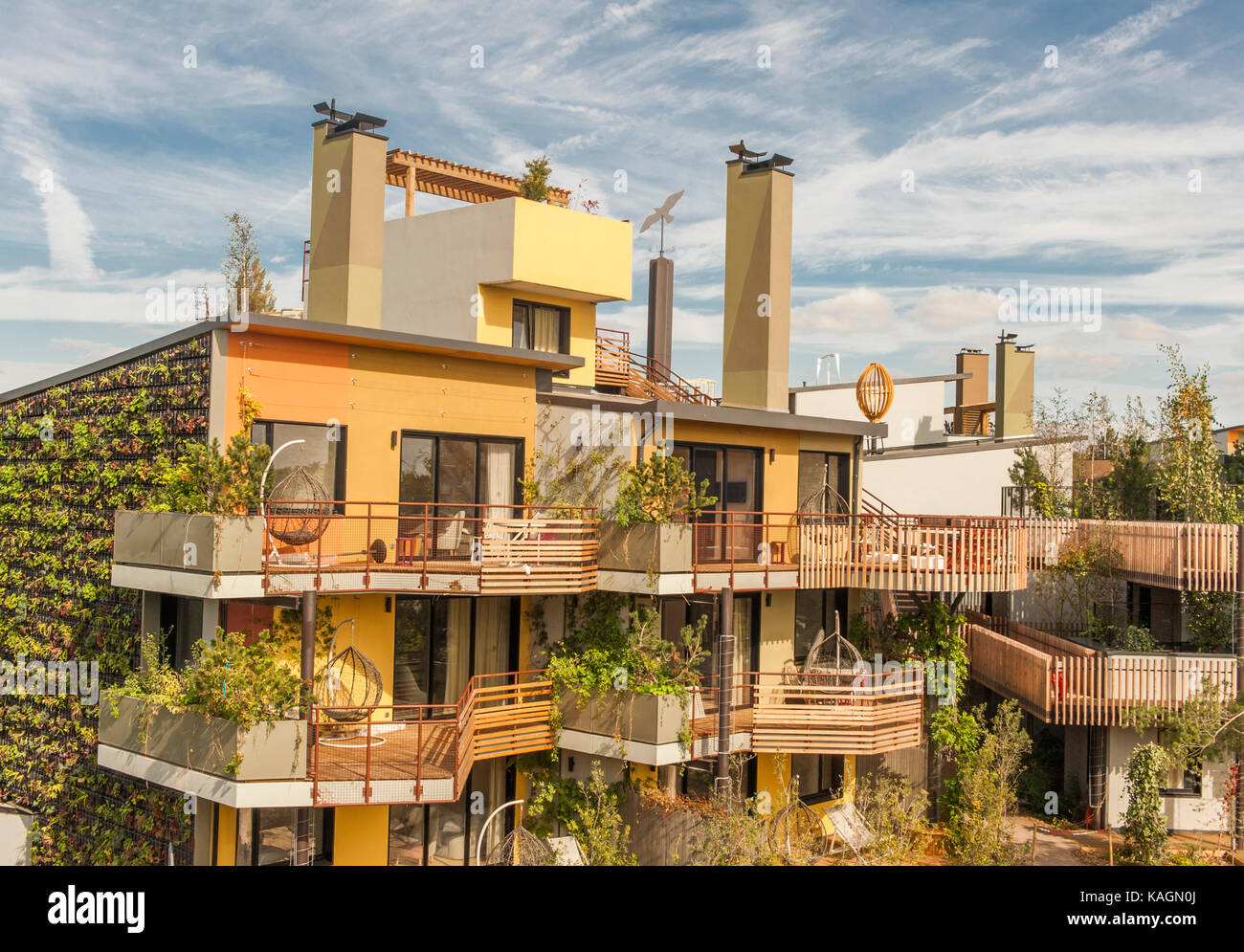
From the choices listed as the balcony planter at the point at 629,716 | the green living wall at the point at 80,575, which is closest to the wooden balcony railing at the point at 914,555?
the balcony planter at the point at 629,716

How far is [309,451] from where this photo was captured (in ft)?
57.9

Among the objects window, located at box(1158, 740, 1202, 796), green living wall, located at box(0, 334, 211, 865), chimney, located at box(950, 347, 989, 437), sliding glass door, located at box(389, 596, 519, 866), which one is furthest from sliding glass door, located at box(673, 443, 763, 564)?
chimney, located at box(950, 347, 989, 437)

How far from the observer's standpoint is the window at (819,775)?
23.1 meters

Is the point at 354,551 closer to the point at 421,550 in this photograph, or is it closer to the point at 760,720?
the point at 421,550

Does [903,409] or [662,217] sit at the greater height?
[662,217]

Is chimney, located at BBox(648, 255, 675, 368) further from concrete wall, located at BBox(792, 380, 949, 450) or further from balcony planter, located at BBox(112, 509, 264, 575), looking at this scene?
balcony planter, located at BBox(112, 509, 264, 575)

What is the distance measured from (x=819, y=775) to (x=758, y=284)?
11642mm

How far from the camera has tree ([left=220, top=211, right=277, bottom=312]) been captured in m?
43.8

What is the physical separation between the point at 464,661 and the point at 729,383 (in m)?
10.4

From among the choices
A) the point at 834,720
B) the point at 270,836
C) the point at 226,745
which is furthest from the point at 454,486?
the point at 834,720

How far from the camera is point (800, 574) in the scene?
2141cm

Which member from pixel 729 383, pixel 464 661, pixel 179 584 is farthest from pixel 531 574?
pixel 729 383

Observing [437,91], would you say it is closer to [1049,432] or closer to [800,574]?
[800,574]

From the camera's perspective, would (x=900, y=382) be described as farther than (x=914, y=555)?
Yes
